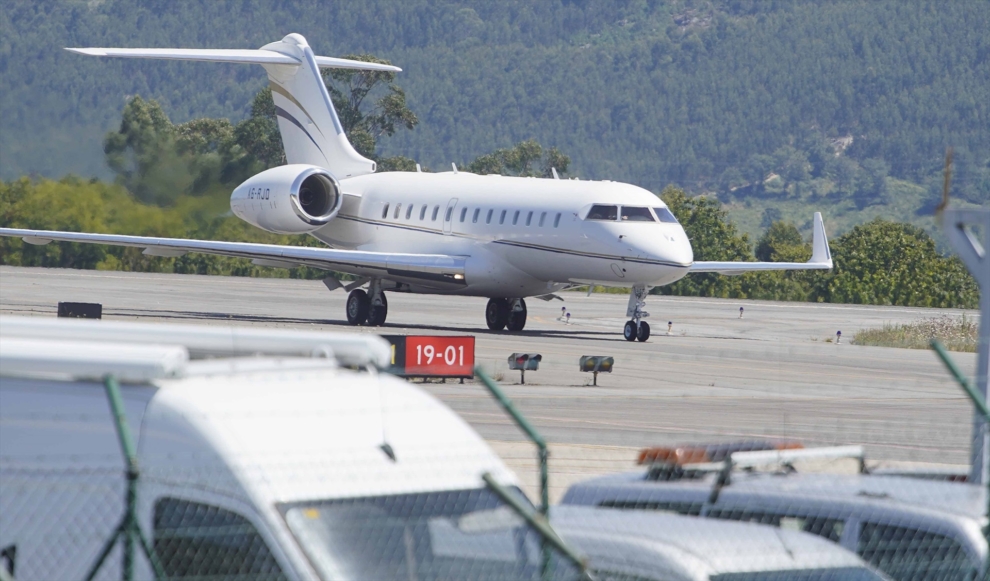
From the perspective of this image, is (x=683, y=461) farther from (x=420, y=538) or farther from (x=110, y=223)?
(x=110, y=223)

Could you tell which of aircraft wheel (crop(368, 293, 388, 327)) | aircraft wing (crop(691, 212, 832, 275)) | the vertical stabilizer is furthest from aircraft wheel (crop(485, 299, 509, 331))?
the vertical stabilizer

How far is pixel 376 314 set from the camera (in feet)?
97.1

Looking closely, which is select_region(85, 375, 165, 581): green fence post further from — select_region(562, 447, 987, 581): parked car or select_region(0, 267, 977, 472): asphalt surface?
select_region(0, 267, 977, 472): asphalt surface

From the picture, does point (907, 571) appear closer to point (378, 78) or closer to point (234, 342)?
point (234, 342)

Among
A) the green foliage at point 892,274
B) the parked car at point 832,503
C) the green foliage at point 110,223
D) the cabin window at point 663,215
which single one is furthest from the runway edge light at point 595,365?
the green foliage at point 892,274

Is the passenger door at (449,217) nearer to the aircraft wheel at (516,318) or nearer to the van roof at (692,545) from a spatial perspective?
the aircraft wheel at (516,318)

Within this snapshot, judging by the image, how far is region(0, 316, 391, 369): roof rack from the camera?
6.20 metres

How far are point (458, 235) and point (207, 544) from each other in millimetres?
24257

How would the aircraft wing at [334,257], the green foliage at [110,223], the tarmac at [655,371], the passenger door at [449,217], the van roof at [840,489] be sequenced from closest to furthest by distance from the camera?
1. the van roof at [840,489]
2. the tarmac at [655,371]
3. the aircraft wing at [334,257]
4. the passenger door at [449,217]
5. the green foliage at [110,223]

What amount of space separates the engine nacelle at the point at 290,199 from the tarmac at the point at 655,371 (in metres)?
2.09

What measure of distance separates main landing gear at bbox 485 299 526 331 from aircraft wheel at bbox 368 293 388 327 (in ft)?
7.06

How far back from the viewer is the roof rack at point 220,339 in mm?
6199

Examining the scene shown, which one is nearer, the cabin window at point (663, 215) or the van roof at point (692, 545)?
the van roof at point (692, 545)

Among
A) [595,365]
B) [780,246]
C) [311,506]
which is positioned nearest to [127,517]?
[311,506]
